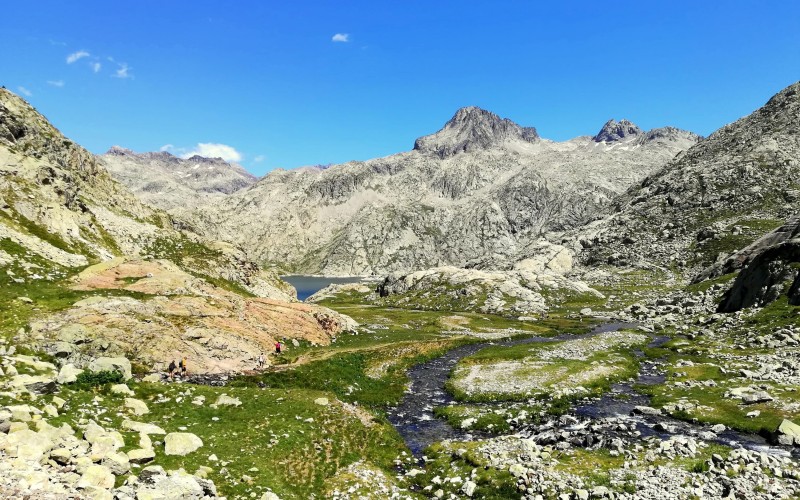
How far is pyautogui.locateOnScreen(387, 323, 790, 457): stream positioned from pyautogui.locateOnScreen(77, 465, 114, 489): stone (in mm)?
20014

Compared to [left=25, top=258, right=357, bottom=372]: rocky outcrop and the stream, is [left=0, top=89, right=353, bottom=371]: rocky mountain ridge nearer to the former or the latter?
[left=25, top=258, right=357, bottom=372]: rocky outcrop

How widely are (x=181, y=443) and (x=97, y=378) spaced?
9.02m

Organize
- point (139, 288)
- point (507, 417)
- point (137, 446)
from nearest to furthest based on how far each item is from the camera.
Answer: point (137, 446) < point (507, 417) < point (139, 288)

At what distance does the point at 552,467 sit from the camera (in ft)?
87.1

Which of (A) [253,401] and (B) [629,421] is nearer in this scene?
(A) [253,401]

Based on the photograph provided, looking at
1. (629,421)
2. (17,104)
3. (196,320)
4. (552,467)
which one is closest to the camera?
(552,467)

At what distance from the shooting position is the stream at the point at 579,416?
32.2m

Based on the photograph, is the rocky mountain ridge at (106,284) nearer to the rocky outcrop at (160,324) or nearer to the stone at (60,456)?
the rocky outcrop at (160,324)

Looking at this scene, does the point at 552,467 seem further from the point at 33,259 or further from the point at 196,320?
the point at 33,259

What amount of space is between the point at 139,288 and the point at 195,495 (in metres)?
44.1

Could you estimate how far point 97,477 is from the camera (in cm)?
1733

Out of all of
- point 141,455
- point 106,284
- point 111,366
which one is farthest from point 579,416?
point 106,284

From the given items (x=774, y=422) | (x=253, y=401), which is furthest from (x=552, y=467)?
(x=253, y=401)

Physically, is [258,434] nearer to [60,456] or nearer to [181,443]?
[181,443]
